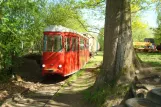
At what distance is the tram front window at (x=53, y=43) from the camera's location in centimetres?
1590

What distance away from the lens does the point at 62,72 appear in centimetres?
1606

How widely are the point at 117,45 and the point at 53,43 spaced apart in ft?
21.5

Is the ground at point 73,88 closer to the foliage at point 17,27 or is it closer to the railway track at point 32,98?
the railway track at point 32,98

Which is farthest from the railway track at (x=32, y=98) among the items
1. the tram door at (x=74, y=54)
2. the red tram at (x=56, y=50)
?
the tram door at (x=74, y=54)

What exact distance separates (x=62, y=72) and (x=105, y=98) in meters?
7.06

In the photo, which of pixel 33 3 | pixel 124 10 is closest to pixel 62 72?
pixel 33 3

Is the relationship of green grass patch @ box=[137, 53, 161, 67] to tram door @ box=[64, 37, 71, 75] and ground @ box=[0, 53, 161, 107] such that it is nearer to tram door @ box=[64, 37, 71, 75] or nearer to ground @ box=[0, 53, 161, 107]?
ground @ box=[0, 53, 161, 107]

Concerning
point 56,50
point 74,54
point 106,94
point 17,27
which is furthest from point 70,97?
point 74,54

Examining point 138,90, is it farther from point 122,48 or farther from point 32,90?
point 32,90

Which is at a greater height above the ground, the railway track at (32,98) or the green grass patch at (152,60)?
the green grass patch at (152,60)

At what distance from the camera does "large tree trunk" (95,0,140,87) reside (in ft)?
33.1

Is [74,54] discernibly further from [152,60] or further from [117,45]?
[117,45]

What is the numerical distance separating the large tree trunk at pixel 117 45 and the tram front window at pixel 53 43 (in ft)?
19.6

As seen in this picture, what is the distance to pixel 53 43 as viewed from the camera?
16.0 metres
